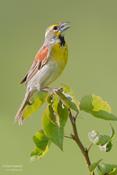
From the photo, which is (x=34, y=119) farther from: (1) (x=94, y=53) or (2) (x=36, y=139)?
(2) (x=36, y=139)

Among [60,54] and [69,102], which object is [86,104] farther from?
[60,54]

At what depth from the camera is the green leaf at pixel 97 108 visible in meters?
0.37

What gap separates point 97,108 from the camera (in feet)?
1.22

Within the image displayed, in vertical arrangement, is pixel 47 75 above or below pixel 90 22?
above

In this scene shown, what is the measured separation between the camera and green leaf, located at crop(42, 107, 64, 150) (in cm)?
35

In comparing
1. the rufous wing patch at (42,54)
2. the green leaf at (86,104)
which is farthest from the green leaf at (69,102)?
the rufous wing patch at (42,54)

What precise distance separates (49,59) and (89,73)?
0.95m

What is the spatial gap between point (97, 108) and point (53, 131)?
3cm

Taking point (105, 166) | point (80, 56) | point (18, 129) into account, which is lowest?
point (18, 129)

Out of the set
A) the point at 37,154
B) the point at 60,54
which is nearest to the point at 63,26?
the point at 60,54

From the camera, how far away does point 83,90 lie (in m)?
1.64

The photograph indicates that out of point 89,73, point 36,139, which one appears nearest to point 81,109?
point 36,139

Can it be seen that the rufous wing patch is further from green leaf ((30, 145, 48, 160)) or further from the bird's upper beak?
green leaf ((30, 145, 48, 160))

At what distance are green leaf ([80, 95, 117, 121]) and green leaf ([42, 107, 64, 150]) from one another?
22 mm
